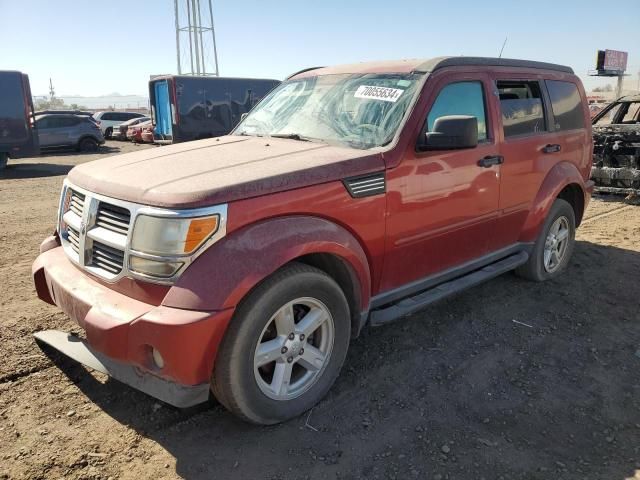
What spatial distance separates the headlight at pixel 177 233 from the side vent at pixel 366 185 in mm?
888

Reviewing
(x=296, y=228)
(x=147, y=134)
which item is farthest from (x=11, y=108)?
(x=296, y=228)

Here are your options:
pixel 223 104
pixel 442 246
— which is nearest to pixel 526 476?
pixel 442 246

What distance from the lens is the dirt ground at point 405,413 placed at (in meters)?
2.58

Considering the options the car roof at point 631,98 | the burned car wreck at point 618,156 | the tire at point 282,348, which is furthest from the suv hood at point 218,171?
the car roof at point 631,98

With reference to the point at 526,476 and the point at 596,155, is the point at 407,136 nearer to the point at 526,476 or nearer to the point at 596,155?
the point at 526,476

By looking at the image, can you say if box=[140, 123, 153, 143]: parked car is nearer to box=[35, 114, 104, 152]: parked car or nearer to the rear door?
box=[35, 114, 104, 152]: parked car

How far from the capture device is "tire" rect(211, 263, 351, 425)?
256 cm

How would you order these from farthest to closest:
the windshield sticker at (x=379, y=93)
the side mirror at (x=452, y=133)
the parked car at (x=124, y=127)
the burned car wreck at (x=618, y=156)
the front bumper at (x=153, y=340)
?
1. the parked car at (x=124, y=127)
2. the burned car wreck at (x=618, y=156)
3. the windshield sticker at (x=379, y=93)
4. the side mirror at (x=452, y=133)
5. the front bumper at (x=153, y=340)

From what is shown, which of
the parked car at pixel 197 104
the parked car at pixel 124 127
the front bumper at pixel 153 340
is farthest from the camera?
the parked car at pixel 124 127

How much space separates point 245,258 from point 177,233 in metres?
0.35

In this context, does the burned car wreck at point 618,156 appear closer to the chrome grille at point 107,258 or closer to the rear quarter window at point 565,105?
the rear quarter window at point 565,105

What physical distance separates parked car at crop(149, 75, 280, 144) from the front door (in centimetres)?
1387

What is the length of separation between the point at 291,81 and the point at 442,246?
2011 mm

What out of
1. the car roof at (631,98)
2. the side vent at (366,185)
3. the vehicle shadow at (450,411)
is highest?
the car roof at (631,98)
